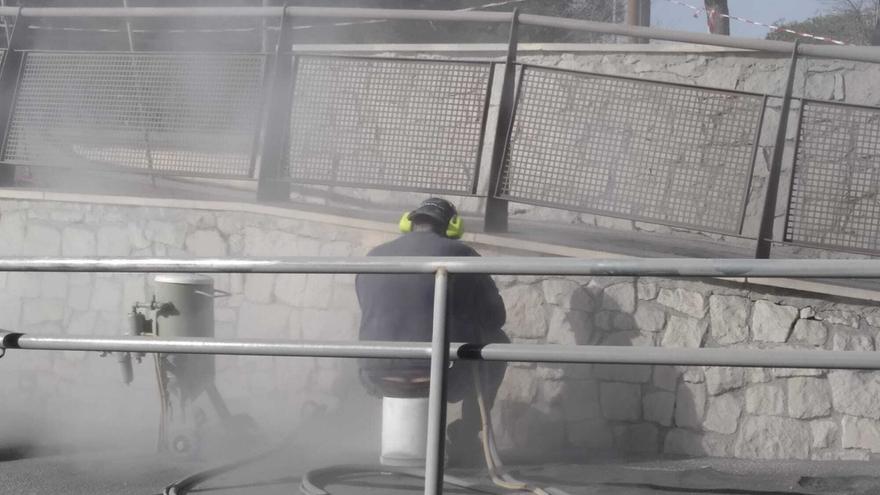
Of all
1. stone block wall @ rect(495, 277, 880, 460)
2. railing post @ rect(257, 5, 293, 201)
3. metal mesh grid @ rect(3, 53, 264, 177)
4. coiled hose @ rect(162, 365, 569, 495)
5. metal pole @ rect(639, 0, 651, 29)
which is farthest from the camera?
metal pole @ rect(639, 0, 651, 29)

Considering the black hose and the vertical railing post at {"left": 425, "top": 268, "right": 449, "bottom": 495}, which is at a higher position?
the vertical railing post at {"left": 425, "top": 268, "right": 449, "bottom": 495}

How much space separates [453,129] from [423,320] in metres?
2.25

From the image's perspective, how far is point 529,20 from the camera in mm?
6660

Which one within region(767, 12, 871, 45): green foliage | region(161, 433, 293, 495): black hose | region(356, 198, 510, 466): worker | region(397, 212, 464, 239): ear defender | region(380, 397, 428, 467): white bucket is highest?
region(767, 12, 871, 45): green foliage

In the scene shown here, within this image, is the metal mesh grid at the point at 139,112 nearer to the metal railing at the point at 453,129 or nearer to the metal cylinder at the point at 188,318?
the metal railing at the point at 453,129

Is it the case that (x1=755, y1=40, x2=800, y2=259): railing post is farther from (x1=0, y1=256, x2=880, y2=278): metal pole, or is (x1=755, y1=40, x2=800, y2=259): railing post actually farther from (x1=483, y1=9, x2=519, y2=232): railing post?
(x1=0, y1=256, x2=880, y2=278): metal pole

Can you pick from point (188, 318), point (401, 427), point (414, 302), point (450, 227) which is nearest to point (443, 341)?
point (414, 302)

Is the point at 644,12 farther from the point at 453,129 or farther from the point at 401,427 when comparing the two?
the point at 401,427

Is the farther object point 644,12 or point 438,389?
point 644,12

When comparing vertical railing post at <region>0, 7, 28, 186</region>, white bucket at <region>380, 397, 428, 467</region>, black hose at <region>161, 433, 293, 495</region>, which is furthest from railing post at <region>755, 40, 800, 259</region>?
vertical railing post at <region>0, 7, 28, 186</region>

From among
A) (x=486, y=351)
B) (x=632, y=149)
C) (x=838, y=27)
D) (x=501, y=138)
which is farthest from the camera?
(x=838, y=27)

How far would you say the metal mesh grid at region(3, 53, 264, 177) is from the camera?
7422mm

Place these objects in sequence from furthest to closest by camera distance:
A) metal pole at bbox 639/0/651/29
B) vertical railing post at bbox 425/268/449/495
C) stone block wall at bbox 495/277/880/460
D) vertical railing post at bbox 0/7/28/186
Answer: metal pole at bbox 639/0/651/29 < vertical railing post at bbox 0/7/28/186 < stone block wall at bbox 495/277/880/460 < vertical railing post at bbox 425/268/449/495

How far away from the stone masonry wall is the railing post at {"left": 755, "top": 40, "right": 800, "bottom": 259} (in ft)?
1.39
